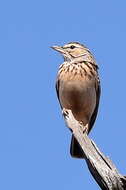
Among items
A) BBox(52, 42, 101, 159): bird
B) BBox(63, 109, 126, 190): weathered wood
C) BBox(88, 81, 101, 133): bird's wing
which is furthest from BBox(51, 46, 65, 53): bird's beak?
BBox(63, 109, 126, 190): weathered wood

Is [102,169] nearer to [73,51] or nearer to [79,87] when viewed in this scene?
[79,87]

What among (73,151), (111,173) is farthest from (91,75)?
(111,173)

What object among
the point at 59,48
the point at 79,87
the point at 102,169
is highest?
the point at 59,48

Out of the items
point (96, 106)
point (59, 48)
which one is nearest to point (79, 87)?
→ point (96, 106)

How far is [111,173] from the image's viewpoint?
770 centimetres

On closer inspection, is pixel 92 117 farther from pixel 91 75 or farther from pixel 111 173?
pixel 111 173

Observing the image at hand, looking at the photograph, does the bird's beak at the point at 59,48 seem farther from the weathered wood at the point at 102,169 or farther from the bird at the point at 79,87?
the weathered wood at the point at 102,169

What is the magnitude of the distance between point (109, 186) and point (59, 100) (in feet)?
15.0

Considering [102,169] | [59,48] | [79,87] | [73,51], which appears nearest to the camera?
[102,169]

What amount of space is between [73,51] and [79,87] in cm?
113

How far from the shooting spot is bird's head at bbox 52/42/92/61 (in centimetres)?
1241

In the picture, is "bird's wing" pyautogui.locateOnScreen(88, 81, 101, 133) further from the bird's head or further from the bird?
the bird's head

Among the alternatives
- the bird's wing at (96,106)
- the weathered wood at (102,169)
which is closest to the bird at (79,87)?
the bird's wing at (96,106)

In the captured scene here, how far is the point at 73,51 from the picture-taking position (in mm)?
12516
